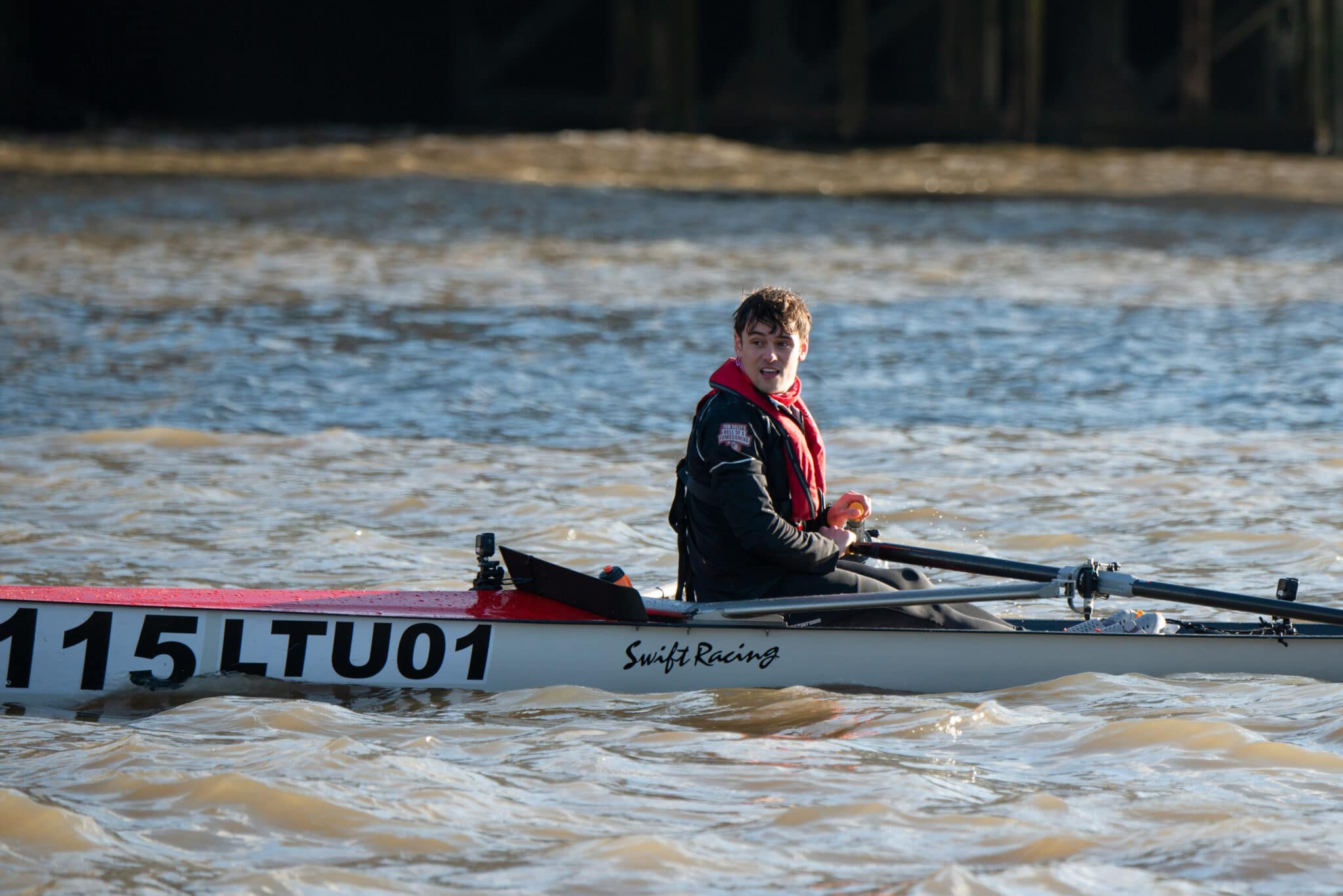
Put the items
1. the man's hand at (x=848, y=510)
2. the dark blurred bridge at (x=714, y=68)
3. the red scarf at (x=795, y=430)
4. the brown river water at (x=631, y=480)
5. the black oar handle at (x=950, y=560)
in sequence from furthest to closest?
the dark blurred bridge at (x=714, y=68) → the black oar handle at (x=950, y=560) → the man's hand at (x=848, y=510) → the red scarf at (x=795, y=430) → the brown river water at (x=631, y=480)

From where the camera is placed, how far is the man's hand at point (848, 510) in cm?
512

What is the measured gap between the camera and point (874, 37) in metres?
22.2

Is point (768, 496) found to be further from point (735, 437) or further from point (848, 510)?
point (848, 510)

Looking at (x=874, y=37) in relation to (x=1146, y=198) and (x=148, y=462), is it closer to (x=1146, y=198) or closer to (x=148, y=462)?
(x=1146, y=198)

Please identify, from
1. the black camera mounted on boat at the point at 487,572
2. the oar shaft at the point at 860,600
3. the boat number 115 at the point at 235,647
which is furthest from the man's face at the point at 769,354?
the boat number 115 at the point at 235,647

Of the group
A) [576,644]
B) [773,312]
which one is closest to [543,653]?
[576,644]

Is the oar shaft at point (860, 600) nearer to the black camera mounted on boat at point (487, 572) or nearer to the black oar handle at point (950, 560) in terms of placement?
the black oar handle at point (950, 560)

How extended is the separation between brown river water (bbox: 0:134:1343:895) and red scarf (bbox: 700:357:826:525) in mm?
552

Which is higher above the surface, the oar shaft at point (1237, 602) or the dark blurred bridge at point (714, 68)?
the dark blurred bridge at point (714, 68)

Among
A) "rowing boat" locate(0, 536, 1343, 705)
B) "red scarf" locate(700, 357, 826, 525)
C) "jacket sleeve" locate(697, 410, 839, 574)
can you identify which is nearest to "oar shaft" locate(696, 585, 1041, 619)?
"rowing boat" locate(0, 536, 1343, 705)

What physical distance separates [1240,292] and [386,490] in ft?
23.9

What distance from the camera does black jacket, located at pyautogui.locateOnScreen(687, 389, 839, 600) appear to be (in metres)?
4.92

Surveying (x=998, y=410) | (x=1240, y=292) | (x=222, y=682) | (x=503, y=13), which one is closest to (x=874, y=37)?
(x=503, y=13)

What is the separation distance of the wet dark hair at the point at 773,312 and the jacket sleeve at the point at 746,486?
0.25 m
